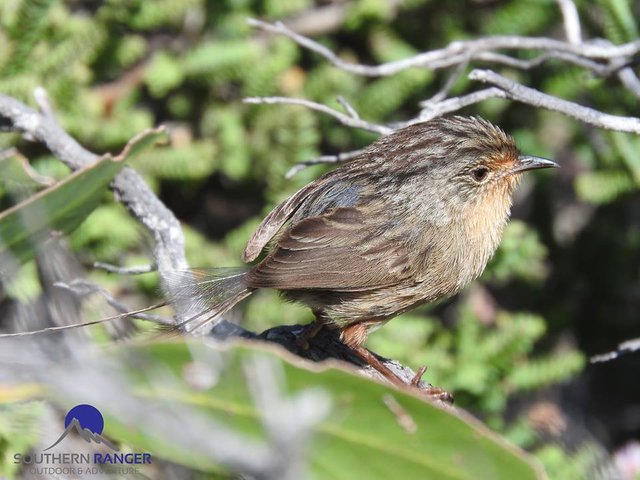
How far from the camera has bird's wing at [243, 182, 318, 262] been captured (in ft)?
13.2

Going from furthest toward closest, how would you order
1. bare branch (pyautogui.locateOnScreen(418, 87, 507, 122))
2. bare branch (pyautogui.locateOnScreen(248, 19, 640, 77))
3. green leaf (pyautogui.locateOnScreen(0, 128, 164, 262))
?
bare branch (pyautogui.locateOnScreen(248, 19, 640, 77))
bare branch (pyautogui.locateOnScreen(418, 87, 507, 122))
green leaf (pyautogui.locateOnScreen(0, 128, 164, 262))

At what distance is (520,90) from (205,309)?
1599 mm

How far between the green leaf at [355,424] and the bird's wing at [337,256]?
1.40 metres

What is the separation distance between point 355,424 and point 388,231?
5.61 feet

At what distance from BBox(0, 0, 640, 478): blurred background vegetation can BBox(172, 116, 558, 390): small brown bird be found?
784mm

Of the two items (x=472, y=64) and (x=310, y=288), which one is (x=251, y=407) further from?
(x=472, y=64)

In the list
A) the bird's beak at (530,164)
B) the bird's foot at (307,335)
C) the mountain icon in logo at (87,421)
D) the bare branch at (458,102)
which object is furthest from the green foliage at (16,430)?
the bird's beak at (530,164)

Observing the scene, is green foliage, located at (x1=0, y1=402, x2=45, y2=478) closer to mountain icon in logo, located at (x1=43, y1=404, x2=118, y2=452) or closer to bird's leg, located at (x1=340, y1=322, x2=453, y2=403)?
mountain icon in logo, located at (x1=43, y1=404, x2=118, y2=452)

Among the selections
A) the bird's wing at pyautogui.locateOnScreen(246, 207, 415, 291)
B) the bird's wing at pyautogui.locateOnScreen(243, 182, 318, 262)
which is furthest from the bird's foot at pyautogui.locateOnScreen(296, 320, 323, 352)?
the bird's wing at pyautogui.locateOnScreen(243, 182, 318, 262)

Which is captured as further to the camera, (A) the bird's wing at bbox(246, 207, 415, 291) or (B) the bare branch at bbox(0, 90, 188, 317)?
(B) the bare branch at bbox(0, 90, 188, 317)

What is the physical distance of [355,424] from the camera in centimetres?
250

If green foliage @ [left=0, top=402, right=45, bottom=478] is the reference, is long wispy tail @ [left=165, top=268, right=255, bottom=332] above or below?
above

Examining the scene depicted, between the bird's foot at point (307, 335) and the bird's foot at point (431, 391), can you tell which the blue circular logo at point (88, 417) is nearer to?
the bird's foot at point (307, 335)

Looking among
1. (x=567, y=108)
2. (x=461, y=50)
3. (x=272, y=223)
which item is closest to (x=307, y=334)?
(x=272, y=223)
